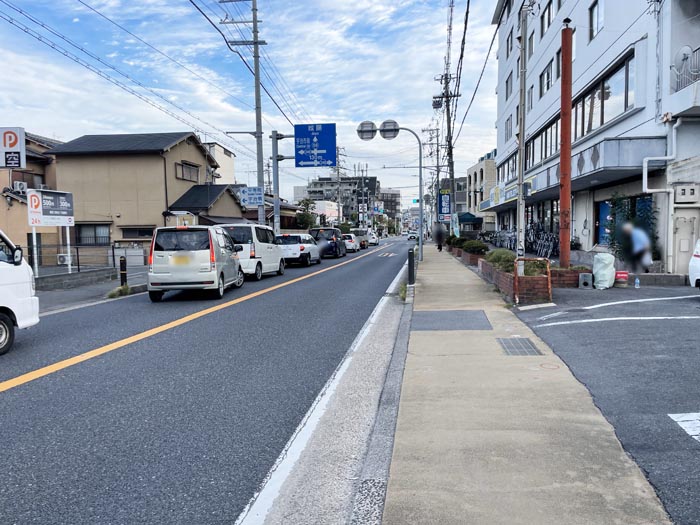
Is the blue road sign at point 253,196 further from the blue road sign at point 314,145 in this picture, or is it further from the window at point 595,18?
the window at point 595,18

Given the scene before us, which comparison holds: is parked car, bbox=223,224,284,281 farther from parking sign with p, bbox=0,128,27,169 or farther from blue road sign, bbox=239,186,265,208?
blue road sign, bbox=239,186,265,208

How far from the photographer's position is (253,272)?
17203 mm

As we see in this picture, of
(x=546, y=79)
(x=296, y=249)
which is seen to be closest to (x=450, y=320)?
(x=296, y=249)

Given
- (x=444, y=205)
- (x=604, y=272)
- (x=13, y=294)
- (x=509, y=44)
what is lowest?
(x=604, y=272)

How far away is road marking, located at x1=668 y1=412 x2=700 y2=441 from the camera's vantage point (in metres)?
3.93

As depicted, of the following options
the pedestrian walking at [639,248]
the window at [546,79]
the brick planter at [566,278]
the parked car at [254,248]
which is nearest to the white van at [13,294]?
the parked car at [254,248]

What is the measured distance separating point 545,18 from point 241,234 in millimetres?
18911

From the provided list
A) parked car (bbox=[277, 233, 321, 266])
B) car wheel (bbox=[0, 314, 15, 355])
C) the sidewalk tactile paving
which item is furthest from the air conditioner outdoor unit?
parked car (bbox=[277, 233, 321, 266])

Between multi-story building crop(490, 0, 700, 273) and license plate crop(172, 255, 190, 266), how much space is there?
8023mm

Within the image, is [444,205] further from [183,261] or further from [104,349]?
[104,349]

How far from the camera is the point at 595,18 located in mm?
18750

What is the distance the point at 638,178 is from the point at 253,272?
1216 cm

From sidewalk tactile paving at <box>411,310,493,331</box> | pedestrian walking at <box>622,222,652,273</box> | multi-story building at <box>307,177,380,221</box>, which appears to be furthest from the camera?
multi-story building at <box>307,177,380,221</box>

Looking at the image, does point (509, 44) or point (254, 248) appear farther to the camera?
point (509, 44)
